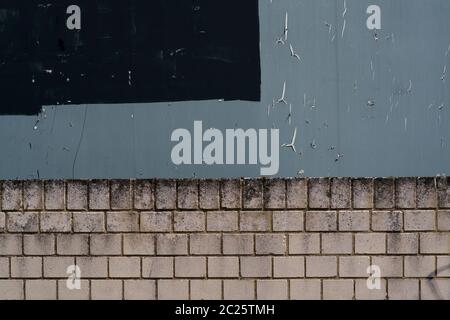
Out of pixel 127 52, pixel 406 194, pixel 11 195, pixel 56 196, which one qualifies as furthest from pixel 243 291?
pixel 127 52

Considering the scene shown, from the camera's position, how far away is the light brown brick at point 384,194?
653 centimetres

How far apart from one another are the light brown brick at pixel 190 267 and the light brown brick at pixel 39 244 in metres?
1.12

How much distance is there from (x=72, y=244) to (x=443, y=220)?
322cm

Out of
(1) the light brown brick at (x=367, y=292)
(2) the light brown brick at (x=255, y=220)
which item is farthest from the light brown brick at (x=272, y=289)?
(1) the light brown brick at (x=367, y=292)

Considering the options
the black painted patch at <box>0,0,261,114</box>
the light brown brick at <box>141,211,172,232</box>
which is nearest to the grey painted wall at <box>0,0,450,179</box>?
the black painted patch at <box>0,0,261,114</box>

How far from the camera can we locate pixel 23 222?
6.69 metres

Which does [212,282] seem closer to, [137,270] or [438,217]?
[137,270]

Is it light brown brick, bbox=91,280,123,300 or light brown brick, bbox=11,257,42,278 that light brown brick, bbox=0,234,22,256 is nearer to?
light brown brick, bbox=11,257,42,278

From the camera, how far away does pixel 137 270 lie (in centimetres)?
660

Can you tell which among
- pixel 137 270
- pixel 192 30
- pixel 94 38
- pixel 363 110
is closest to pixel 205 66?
pixel 192 30

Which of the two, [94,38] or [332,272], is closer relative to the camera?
[332,272]

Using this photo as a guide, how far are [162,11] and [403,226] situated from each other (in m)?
3.01

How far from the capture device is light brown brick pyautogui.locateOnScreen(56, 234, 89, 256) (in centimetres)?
665

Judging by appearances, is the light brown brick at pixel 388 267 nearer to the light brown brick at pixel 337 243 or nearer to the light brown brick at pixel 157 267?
the light brown brick at pixel 337 243
